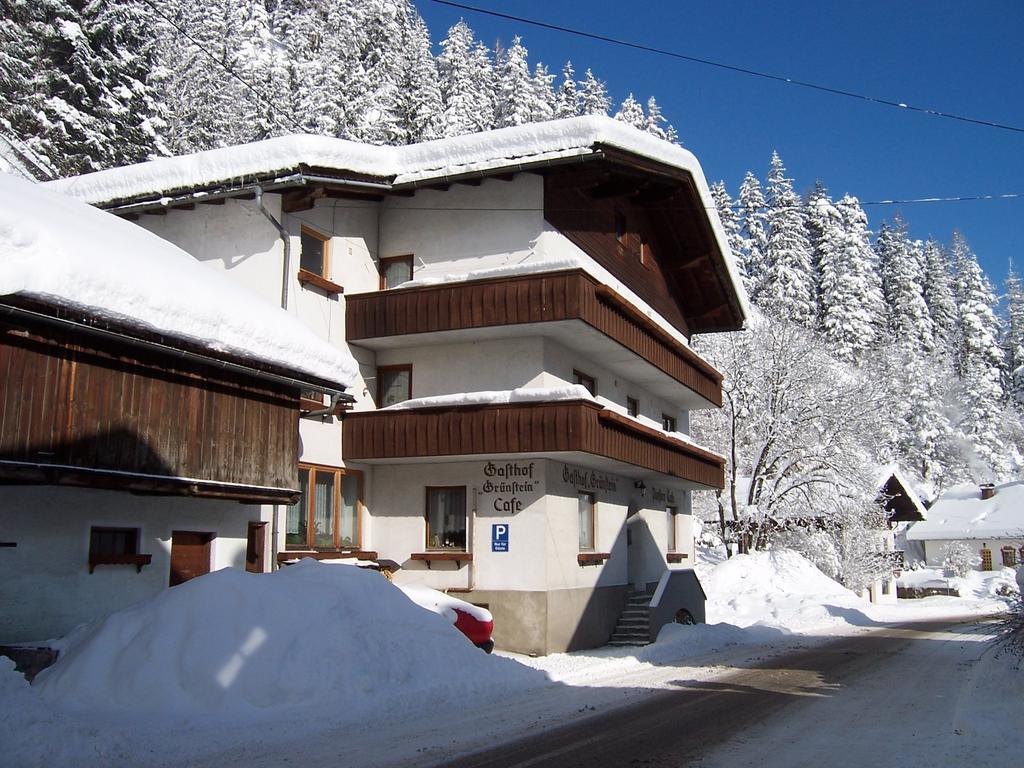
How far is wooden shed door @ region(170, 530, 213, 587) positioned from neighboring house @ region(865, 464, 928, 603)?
35949 millimetres

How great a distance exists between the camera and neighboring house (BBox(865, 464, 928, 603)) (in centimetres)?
4434

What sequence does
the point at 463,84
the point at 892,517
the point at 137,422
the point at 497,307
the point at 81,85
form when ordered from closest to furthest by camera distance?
the point at 137,422 < the point at 497,307 < the point at 81,85 < the point at 892,517 < the point at 463,84

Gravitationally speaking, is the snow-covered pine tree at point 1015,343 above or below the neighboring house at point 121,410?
above

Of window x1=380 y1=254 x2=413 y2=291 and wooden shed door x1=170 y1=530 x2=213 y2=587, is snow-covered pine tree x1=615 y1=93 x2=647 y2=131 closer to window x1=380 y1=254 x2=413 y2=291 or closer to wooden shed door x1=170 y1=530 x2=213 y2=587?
window x1=380 y1=254 x2=413 y2=291

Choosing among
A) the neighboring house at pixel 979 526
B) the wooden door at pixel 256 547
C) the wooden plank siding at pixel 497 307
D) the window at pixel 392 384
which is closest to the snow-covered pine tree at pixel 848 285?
the neighboring house at pixel 979 526

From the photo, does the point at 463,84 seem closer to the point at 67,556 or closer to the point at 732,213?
the point at 732,213

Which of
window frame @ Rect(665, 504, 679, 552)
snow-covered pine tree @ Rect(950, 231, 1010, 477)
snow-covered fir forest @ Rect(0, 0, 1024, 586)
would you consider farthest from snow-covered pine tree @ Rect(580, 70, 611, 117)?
window frame @ Rect(665, 504, 679, 552)

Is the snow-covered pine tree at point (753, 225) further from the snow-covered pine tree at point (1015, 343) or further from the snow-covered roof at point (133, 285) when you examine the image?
the snow-covered roof at point (133, 285)

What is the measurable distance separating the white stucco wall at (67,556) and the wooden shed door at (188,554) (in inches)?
18.0

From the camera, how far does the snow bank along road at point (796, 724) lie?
859 cm

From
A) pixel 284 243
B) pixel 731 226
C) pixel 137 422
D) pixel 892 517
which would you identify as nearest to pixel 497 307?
pixel 284 243

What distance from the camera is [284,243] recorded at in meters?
19.3

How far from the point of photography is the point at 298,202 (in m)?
19.4

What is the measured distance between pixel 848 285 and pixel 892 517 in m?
26.2
